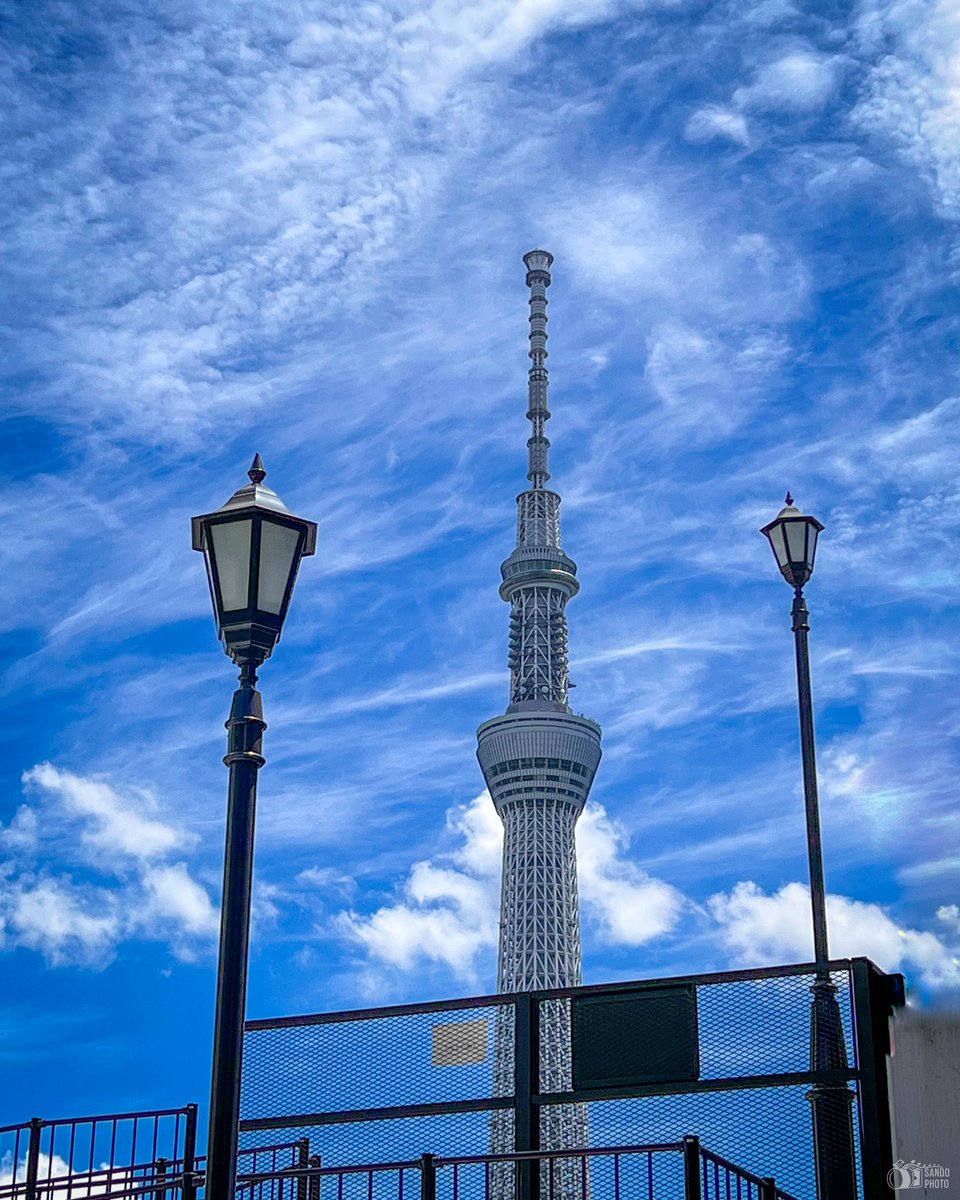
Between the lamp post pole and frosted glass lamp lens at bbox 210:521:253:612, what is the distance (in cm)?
40

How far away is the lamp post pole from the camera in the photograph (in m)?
9.21

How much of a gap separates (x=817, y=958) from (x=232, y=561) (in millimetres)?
6860

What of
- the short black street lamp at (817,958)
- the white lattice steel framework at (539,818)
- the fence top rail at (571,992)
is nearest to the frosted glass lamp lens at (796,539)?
the short black street lamp at (817,958)

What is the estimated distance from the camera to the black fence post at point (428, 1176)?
453 inches

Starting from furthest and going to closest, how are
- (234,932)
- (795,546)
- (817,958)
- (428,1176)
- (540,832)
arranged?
1. (540,832)
2. (795,546)
3. (817,958)
4. (428,1176)
5. (234,932)

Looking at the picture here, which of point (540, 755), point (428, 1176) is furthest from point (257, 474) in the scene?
point (540, 755)

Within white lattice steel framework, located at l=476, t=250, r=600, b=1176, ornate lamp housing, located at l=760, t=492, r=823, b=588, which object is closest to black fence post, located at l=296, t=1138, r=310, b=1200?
ornate lamp housing, located at l=760, t=492, r=823, b=588

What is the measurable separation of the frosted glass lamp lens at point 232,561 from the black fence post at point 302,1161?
233 inches

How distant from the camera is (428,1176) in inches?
456

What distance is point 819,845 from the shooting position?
1616cm

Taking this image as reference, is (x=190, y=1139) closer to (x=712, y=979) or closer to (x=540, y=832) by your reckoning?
(x=712, y=979)

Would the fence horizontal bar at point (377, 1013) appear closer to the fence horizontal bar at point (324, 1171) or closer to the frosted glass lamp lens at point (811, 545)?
the fence horizontal bar at point (324, 1171)

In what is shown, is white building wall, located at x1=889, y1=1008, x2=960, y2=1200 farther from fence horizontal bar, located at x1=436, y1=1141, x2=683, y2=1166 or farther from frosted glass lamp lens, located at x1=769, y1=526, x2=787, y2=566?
frosted glass lamp lens, located at x1=769, y1=526, x2=787, y2=566

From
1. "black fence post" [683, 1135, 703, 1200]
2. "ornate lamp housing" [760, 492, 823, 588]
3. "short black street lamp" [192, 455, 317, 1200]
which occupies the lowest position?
"black fence post" [683, 1135, 703, 1200]
